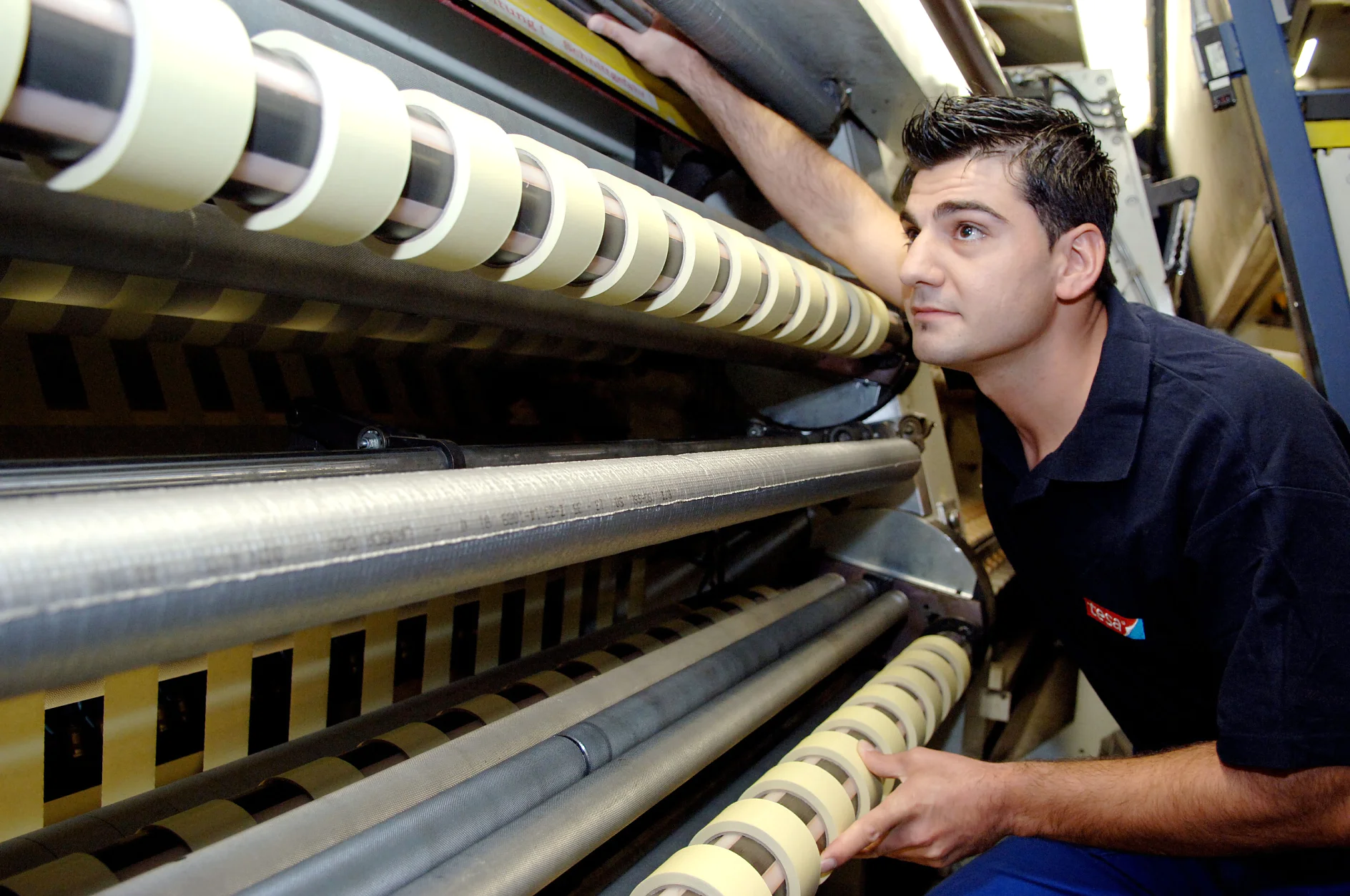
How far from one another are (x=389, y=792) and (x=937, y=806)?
64 cm

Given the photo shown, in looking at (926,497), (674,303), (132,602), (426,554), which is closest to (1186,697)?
(926,497)

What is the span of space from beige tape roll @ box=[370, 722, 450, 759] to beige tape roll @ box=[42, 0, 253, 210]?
617 millimetres

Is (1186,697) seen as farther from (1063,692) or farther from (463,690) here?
(1063,692)

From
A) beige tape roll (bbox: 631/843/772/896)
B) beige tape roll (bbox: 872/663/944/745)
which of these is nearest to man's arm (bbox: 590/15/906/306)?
beige tape roll (bbox: 872/663/944/745)

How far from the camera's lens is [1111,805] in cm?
103

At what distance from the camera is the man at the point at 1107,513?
94cm

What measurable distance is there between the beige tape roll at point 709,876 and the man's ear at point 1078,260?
3.11ft

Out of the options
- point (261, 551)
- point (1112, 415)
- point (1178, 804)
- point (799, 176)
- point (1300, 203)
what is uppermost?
point (799, 176)

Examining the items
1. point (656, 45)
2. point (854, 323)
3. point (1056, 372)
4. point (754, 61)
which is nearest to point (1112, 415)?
point (1056, 372)

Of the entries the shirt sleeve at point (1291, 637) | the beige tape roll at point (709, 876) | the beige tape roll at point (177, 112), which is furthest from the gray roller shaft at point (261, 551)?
the shirt sleeve at point (1291, 637)

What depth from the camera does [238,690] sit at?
2.93 feet

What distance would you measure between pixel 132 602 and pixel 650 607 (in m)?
1.27

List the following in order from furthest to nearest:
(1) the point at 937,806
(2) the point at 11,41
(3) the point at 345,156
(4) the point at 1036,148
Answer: (4) the point at 1036,148 → (1) the point at 937,806 → (3) the point at 345,156 → (2) the point at 11,41

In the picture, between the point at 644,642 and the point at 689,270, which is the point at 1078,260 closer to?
the point at 689,270
